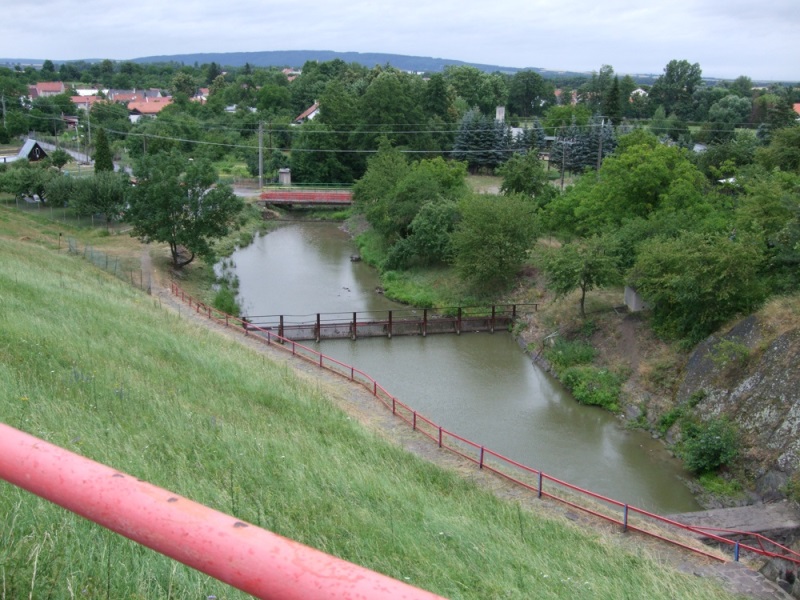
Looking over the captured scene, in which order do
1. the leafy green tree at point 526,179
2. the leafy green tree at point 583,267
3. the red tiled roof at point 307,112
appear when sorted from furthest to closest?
the red tiled roof at point 307,112, the leafy green tree at point 526,179, the leafy green tree at point 583,267

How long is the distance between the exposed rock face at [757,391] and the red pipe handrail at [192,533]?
14.5m

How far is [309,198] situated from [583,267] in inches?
1106

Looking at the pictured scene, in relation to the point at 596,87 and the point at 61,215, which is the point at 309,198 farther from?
the point at 596,87

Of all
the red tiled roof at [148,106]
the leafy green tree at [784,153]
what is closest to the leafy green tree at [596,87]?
the red tiled roof at [148,106]

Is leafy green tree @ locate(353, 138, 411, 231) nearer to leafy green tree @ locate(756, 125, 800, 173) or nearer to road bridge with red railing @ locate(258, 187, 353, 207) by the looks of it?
road bridge with red railing @ locate(258, 187, 353, 207)

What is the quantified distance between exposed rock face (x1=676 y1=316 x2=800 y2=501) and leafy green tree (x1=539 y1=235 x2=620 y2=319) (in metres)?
4.54

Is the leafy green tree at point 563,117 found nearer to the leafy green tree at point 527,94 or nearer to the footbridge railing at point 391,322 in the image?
the leafy green tree at point 527,94

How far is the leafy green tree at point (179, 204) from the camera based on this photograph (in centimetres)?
2902

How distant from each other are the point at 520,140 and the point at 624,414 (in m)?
39.7

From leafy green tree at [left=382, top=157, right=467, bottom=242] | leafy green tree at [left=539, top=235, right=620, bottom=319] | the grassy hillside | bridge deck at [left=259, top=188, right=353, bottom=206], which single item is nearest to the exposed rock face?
leafy green tree at [left=539, top=235, right=620, bottom=319]

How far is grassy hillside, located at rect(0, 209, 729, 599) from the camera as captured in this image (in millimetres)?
3197

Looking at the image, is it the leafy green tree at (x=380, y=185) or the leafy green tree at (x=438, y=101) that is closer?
the leafy green tree at (x=380, y=185)

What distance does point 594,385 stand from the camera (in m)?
20.0

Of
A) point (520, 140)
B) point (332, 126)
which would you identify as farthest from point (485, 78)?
point (332, 126)
